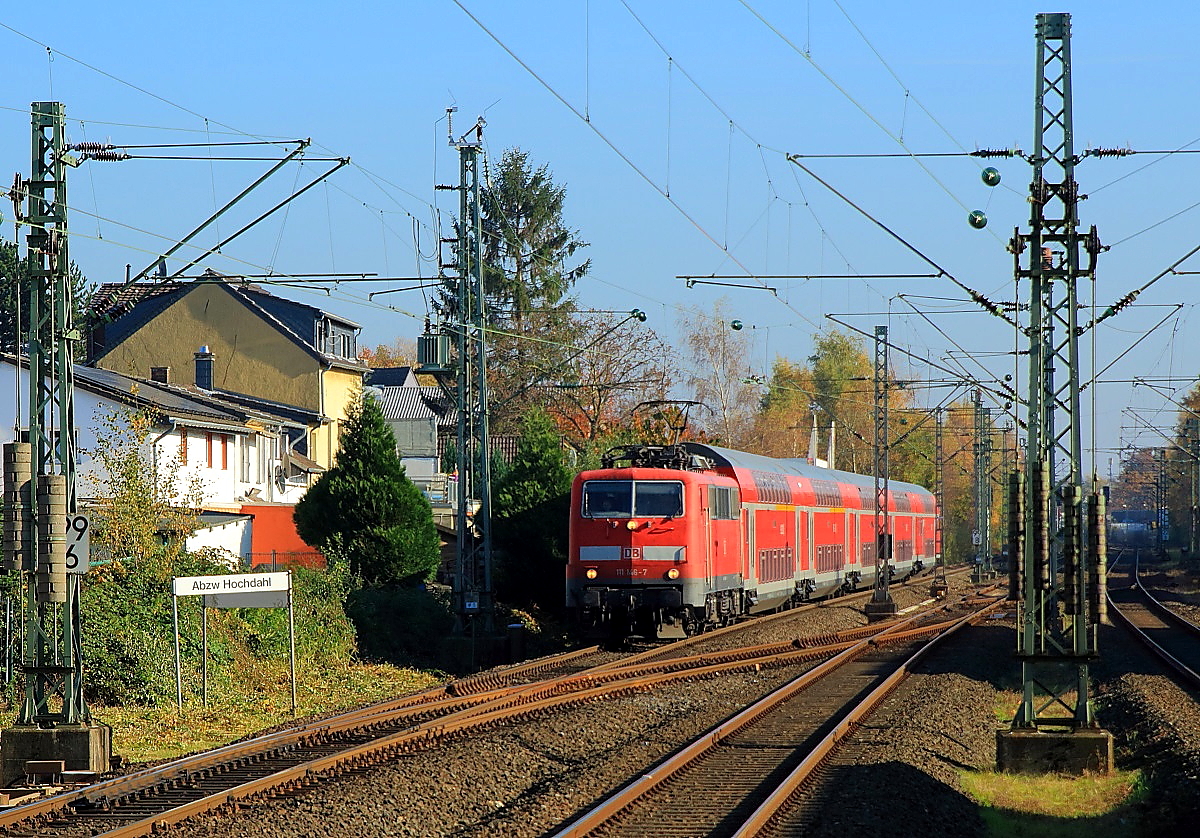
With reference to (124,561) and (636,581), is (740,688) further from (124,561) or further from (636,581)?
(124,561)

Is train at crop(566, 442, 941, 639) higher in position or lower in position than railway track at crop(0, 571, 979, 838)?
higher

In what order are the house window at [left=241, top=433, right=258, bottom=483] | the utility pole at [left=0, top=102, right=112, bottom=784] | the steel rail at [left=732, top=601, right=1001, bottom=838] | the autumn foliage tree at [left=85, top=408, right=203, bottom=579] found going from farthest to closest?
the house window at [left=241, top=433, right=258, bottom=483] → the autumn foliage tree at [left=85, top=408, right=203, bottom=579] → the utility pole at [left=0, top=102, right=112, bottom=784] → the steel rail at [left=732, top=601, right=1001, bottom=838]

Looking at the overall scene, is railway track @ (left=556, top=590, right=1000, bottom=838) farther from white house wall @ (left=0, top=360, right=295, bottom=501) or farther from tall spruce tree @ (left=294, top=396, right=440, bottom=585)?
white house wall @ (left=0, top=360, right=295, bottom=501)

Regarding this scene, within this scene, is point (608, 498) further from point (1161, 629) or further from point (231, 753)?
point (1161, 629)

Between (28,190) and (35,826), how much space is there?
6245 millimetres

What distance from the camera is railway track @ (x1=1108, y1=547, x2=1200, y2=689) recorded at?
26234mm

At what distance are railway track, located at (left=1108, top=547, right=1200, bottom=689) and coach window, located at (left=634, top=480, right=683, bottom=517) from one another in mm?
8662

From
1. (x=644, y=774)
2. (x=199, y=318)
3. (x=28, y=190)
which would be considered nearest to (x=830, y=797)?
(x=644, y=774)

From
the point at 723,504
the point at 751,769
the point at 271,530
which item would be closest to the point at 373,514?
the point at 271,530

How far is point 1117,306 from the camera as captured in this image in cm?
1836

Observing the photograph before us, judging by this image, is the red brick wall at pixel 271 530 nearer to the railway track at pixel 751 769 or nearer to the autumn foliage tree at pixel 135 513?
the autumn foliage tree at pixel 135 513

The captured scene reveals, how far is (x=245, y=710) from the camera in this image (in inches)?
808

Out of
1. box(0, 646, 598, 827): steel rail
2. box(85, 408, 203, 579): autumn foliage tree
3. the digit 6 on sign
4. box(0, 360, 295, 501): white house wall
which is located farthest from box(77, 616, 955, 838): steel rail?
box(0, 360, 295, 501): white house wall

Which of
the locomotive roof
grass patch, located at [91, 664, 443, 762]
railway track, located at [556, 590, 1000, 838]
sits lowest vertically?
grass patch, located at [91, 664, 443, 762]
